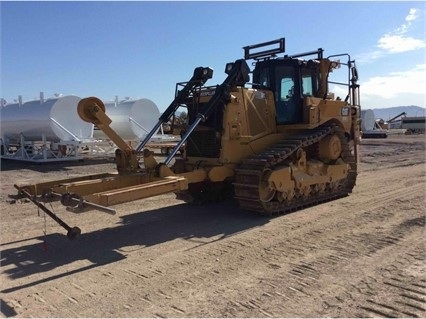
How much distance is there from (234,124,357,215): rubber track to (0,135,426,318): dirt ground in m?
0.26

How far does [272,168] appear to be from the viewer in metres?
8.09

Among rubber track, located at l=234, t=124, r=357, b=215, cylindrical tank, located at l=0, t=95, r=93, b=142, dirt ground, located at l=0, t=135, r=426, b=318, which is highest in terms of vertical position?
cylindrical tank, located at l=0, t=95, r=93, b=142

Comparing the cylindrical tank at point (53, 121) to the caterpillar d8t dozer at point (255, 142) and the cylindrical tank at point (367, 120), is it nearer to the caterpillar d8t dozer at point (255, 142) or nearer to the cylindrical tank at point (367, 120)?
the caterpillar d8t dozer at point (255, 142)

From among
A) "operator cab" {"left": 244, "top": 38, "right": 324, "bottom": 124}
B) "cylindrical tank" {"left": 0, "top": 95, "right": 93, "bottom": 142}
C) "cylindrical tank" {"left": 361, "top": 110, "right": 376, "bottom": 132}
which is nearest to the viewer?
"operator cab" {"left": 244, "top": 38, "right": 324, "bottom": 124}

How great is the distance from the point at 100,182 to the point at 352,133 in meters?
6.89

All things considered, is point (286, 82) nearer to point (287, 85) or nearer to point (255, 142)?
point (287, 85)

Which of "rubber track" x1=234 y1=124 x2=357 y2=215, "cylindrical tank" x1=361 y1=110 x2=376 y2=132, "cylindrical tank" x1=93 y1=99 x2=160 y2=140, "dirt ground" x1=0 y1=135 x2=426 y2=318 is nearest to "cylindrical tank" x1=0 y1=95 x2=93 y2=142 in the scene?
"cylindrical tank" x1=93 y1=99 x2=160 y2=140

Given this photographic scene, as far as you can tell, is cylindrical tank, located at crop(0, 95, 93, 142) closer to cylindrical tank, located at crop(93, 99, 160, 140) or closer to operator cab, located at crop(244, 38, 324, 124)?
cylindrical tank, located at crop(93, 99, 160, 140)

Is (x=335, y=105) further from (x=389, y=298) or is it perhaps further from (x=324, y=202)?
(x=389, y=298)

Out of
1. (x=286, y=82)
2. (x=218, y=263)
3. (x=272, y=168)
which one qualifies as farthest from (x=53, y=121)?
(x=218, y=263)

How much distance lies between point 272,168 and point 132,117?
1370 centimetres

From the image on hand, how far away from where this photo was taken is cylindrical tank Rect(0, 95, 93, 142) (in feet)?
59.9

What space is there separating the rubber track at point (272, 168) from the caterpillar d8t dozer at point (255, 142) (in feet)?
0.06

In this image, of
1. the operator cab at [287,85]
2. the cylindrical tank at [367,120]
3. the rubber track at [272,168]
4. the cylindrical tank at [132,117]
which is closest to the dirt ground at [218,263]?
the rubber track at [272,168]
